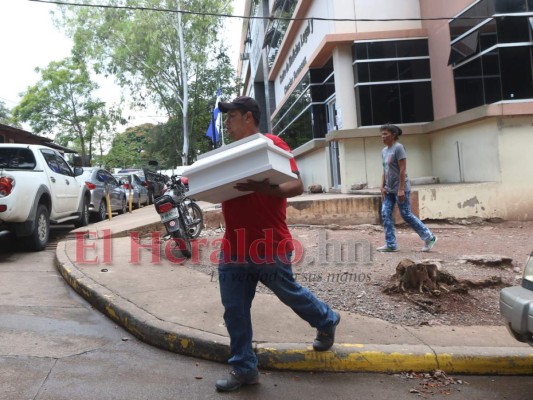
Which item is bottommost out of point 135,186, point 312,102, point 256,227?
point 256,227

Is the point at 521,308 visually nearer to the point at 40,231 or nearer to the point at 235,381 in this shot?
the point at 235,381

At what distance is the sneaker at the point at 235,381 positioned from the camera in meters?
2.80

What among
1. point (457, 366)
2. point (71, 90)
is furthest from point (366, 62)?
point (71, 90)

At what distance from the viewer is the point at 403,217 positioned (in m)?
6.28

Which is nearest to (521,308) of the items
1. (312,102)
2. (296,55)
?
(312,102)

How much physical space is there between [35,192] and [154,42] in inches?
957

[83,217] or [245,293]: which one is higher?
[83,217]

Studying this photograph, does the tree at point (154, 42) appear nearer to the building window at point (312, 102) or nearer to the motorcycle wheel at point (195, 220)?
the building window at point (312, 102)

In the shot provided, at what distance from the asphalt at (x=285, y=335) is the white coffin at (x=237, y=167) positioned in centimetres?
129

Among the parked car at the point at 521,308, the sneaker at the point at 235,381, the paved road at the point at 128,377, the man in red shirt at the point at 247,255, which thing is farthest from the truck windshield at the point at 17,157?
the parked car at the point at 521,308

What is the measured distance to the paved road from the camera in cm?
281

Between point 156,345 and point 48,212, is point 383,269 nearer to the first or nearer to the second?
point 156,345

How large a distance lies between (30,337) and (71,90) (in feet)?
105

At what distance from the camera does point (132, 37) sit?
93.8 feet
